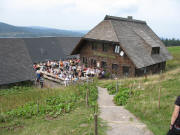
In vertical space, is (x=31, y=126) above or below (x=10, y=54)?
below

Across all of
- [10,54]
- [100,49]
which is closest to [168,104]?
[100,49]

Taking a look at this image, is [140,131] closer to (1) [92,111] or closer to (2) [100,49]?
(1) [92,111]

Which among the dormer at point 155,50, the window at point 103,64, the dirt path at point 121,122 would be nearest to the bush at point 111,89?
the dirt path at point 121,122

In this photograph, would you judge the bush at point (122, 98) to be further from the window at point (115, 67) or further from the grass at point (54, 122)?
the window at point (115, 67)

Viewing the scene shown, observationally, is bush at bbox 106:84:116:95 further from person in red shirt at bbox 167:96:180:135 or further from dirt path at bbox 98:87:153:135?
person in red shirt at bbox 167:96:180:135

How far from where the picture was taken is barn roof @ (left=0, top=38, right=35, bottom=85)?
20.5 meters

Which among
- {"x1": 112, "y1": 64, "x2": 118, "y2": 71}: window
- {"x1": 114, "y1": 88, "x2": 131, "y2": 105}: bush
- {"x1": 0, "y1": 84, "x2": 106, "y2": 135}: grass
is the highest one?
{"x1": 112, "y1": 64, "x2": 118, "y2": 71}: window

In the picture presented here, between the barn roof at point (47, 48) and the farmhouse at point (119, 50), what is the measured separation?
13.9 meters

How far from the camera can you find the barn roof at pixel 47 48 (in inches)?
1514

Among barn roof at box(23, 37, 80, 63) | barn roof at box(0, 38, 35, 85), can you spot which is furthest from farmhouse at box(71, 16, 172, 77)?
barn roof at box(23, 37, 80, 63)

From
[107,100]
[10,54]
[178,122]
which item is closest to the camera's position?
[178,122]

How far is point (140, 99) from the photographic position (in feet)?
34.5

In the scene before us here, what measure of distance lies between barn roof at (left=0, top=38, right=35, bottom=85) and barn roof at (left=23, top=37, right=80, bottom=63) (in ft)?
37.9

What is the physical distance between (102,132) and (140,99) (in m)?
4.69
